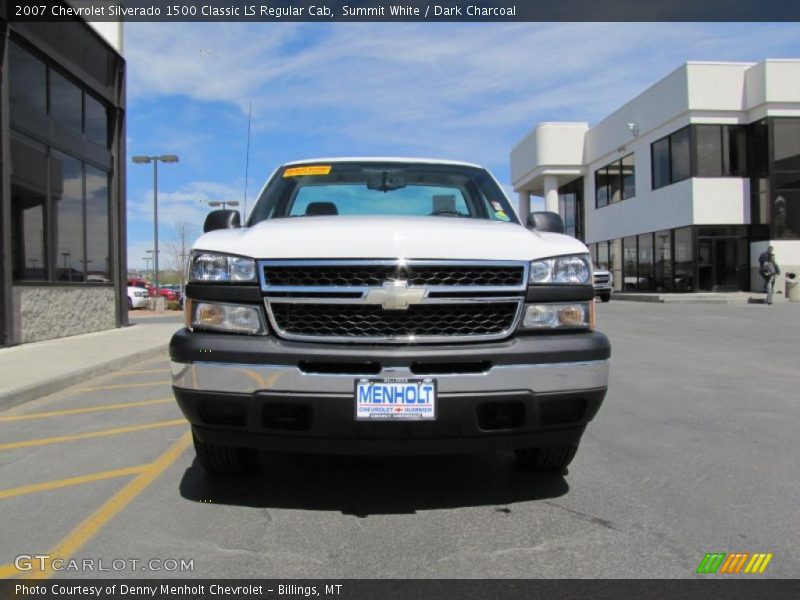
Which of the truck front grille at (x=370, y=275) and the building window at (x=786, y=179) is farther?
the building window at (x=786, y=179)

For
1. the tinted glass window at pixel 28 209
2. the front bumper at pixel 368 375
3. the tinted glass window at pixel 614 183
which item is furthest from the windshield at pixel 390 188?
the tinted glass window at pixel 614 183

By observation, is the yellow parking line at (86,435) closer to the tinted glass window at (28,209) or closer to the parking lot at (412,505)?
the parking lot at (412,505)

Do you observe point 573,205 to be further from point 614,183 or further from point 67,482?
point 67,482

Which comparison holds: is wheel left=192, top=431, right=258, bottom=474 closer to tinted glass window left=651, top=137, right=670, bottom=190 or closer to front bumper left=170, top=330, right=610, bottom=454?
front bumper left=170, top=330, right=610, bottom=454

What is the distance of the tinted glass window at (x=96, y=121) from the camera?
14305 millimetres

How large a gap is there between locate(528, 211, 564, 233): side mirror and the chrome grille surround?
1210mm

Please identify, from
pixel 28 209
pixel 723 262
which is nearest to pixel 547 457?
pixel 28 209

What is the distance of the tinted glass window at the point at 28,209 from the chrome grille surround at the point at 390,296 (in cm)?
982

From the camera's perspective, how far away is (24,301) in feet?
37.2

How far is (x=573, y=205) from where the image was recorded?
4250 cm

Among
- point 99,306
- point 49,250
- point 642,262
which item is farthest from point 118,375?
point 642,262

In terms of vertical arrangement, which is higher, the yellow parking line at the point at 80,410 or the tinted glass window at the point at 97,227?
the tinted glass window at the point at 97,227

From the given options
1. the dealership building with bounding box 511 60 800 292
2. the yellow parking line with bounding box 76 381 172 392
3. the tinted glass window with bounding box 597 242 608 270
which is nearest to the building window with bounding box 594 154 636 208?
the dealership building with bounding box 511 60 800 292

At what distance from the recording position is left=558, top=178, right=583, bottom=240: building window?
4134 centimetres
